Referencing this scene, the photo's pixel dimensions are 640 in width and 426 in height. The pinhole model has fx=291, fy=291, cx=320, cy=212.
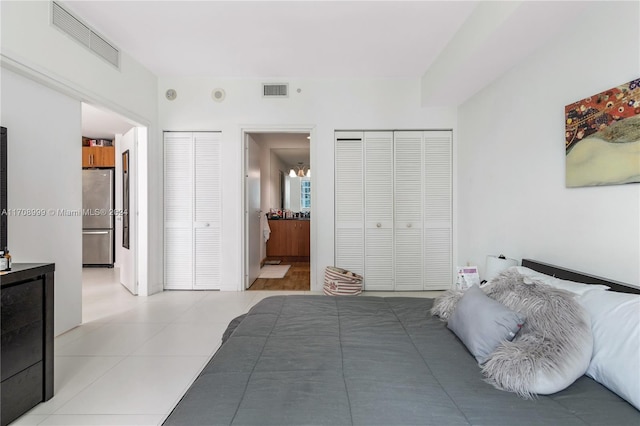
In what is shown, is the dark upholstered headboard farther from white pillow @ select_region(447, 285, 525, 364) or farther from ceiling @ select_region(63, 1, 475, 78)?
ceiling @ select_region(63, 1, 475, 78)

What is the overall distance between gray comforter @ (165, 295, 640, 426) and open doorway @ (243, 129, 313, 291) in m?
2.66

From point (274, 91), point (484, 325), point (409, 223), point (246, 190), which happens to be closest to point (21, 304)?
point (484, 325)

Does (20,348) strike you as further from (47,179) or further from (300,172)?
(300,172)

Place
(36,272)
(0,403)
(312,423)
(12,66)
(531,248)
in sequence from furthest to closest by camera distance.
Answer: (531,248), (12,66), (36,272), (0,403), (312,423)

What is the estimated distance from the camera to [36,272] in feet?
5.48

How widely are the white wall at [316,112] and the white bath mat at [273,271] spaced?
1.27 meters

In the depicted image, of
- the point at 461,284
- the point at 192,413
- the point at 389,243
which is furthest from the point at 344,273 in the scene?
the point at 192,413

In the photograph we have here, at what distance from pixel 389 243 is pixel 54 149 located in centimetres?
369

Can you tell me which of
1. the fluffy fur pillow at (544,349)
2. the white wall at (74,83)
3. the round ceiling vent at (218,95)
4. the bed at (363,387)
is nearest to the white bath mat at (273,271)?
the white wall at (74,83)

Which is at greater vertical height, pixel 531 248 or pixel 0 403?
pixel 531 248

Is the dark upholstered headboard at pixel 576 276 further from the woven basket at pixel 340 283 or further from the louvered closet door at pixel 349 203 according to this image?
the louvered closet door at pixel 349 203

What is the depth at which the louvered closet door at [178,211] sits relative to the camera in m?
3.96

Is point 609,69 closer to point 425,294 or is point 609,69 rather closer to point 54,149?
point 425,294

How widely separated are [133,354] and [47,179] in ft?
5.40
